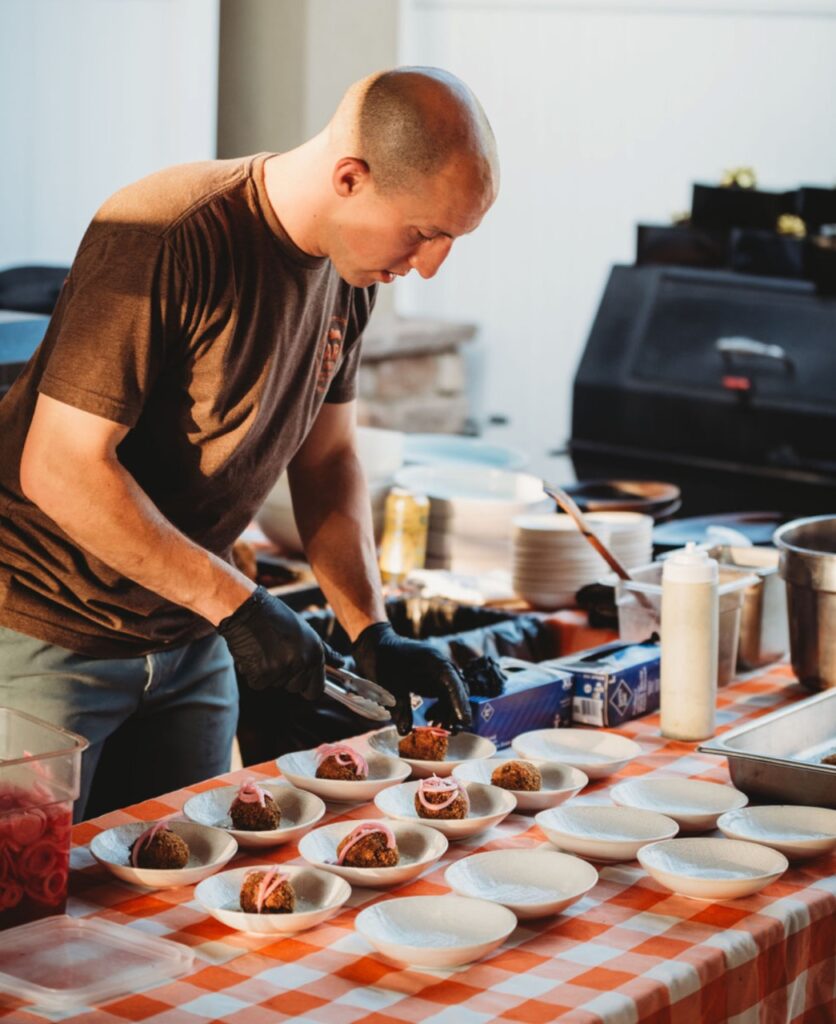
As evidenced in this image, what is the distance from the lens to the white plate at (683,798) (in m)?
1.97

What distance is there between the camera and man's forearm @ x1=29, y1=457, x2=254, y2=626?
6.25 ft

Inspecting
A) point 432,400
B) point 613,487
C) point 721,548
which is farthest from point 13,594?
point 432,400

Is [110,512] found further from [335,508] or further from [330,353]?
[335,508]

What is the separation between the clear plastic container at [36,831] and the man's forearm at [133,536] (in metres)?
0.35

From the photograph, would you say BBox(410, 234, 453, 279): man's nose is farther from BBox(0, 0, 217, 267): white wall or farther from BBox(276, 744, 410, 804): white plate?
BBox(0, 0, 217, 267): white wall

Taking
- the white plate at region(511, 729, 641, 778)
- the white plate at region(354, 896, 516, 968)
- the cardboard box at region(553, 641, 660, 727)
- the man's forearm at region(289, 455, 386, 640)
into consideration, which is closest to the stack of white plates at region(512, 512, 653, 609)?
the cardboard box at region(553, 641, 660, 727)

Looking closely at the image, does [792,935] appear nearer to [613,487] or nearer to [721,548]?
[721,548]

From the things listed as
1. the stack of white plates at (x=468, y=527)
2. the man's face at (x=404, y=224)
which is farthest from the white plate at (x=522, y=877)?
the stack of white plates at (x=468, y=527)

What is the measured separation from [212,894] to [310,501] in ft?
3.04

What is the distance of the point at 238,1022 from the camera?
4.70ft

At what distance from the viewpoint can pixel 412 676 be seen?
2.20 metres

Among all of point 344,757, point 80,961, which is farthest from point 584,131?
point 80,961

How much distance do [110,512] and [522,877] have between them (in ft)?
2.19

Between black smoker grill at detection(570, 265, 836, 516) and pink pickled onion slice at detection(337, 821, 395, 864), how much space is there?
2903 millimetres
